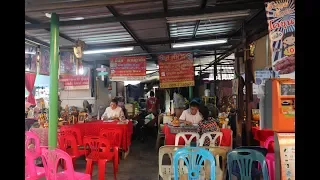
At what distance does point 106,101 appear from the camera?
13.4 meters

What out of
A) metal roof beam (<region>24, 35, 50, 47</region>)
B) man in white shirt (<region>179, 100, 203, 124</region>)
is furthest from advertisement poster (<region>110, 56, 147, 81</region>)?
man in white shirt (<region>179, 100, 203, 124</region>)

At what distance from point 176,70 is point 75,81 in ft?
13.5

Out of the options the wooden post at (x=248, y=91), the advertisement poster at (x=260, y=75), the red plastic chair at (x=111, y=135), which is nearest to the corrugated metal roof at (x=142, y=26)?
the wooden post at (x=248, y=91)

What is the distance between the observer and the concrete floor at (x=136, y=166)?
5457 mm

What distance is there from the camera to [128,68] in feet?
29.9

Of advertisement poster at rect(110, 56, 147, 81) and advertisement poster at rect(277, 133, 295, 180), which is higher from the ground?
advertisement poster at rect(110, 56, 147, 81)

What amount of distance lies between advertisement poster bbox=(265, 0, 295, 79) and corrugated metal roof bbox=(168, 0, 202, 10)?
8.58ft

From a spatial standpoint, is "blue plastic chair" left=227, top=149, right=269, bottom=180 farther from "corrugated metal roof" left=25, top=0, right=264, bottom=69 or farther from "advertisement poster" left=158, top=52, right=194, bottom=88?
"advertisement poster" left=158, top=52, right=194, bottom=88

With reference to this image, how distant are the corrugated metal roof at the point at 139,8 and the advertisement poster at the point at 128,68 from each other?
3613mm

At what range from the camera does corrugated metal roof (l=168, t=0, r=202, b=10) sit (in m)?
5.17

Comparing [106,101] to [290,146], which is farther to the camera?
[106,101]
